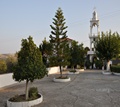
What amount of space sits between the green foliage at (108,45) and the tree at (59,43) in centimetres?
849

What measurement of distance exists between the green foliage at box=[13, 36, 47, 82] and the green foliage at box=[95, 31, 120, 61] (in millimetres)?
18182

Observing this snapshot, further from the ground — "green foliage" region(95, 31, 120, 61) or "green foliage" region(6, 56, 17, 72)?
"green foliage" region(95, 31, 120, 61)

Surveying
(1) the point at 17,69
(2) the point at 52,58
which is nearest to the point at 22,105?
(1) the point at 17,69

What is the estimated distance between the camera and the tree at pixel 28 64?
866 centimetres

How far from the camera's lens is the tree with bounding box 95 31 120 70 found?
84.1 feet

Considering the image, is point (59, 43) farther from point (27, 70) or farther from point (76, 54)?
point (27, 70)

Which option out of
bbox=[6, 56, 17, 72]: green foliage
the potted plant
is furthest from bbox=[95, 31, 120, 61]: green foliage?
the potted plant

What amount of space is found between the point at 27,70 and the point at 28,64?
0.99ft

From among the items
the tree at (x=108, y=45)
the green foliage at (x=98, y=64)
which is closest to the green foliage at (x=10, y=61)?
the tree at (x=108, y=45)

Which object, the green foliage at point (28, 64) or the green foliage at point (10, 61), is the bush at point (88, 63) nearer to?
the green foliage at point (10, 61)

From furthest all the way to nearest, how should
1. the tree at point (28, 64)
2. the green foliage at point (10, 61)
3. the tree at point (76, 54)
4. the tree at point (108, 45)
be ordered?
1. the tree at point (76, 54)
2. the tree at point (108, 45)
3. the green foliage at point (10, 61)
4. the tree at point (28, 64)

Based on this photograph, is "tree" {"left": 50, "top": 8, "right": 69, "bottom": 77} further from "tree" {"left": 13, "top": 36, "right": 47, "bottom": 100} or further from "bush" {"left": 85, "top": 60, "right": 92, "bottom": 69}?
"bush" {"left": 85, "top": 60, "right": 92, "bottom": 69}

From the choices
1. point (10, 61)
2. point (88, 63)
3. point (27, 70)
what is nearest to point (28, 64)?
point (27, 70)

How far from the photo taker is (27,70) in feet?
28.4
